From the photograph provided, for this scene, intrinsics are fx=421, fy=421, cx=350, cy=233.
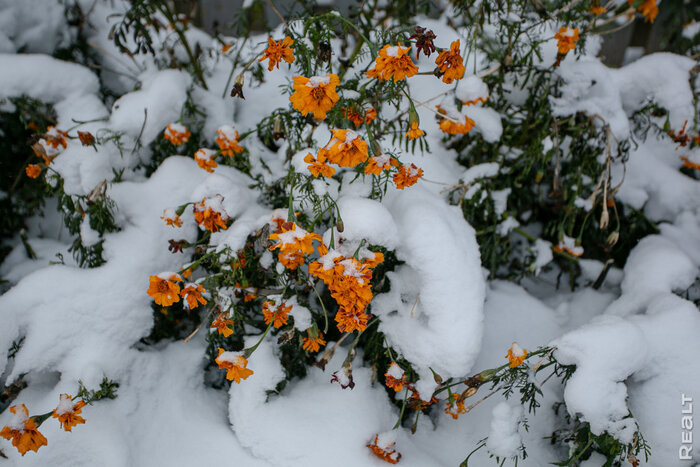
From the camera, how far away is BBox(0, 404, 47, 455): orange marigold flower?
110 centimetres

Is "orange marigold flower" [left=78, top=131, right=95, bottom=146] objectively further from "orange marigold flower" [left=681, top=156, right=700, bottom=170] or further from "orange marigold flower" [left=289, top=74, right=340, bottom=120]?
"orange marigold flower" [left=681, top=156, right=700, bottom=170]

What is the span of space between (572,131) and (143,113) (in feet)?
5.76

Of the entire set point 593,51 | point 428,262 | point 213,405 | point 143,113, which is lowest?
point 213,405

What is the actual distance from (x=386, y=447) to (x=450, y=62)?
1.16 metres

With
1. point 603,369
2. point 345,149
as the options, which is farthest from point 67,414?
point 603,369

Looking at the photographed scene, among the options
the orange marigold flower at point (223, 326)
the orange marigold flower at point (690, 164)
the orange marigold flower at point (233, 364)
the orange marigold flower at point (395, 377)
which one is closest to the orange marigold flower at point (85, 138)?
the orange marigold flower at point (223, 326)

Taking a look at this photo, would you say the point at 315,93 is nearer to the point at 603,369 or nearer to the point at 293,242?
the point at 293,242

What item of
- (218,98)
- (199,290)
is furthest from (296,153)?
(218,98)

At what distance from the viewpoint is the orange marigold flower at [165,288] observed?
1.22 meters

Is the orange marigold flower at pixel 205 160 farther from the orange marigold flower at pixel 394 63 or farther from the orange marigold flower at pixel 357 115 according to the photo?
the orange marigold flower at pixel 394 63

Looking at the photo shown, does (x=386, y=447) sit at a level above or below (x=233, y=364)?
below

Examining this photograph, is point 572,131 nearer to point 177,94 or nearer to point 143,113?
point 177,94

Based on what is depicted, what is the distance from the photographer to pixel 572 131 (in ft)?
5.66

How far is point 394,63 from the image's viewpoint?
1.06m
